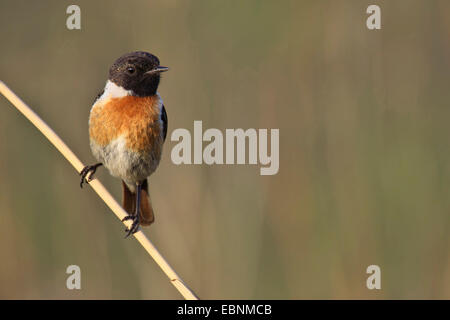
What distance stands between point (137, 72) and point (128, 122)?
0.33 metres

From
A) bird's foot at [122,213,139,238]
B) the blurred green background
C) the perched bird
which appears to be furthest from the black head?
bird's foot at [122,213,139,238]

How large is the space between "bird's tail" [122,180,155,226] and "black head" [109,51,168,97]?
70cm

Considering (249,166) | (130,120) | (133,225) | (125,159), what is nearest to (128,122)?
(130,120)

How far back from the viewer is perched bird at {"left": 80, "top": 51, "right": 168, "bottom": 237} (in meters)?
3.74

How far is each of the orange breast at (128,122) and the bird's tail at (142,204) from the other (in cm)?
46

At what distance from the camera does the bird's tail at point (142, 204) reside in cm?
406

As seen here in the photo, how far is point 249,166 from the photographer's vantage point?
487 centimetres

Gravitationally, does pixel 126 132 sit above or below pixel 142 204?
above

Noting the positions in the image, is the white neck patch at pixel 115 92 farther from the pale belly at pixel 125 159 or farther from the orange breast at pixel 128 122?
the pale belly at pixel 125 159

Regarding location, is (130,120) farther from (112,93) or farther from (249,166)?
(249,166)

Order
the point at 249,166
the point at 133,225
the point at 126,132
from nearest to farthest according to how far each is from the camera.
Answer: the point at 133,225 → the point at 126,132 → the point at 249,166

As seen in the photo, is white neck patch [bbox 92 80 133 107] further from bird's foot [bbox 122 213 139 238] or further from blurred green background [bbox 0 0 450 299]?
bird's foot [bbox 122 213 139 238]

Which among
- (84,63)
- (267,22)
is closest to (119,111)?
(84,63)

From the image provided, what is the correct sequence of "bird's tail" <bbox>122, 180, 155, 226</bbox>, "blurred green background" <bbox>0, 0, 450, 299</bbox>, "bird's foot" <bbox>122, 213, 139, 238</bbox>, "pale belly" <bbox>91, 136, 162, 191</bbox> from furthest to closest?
"blurred green background" <bbox>0, 0, 450, 299</bbox> < "bird's tail" <bbox>122, 180, 155, 226</bbox> < "pale belly" <bbox>91, 136, 162, 191</bbox> < "bird's foot" <bbox>122, 213, 139, 238</bbox>
